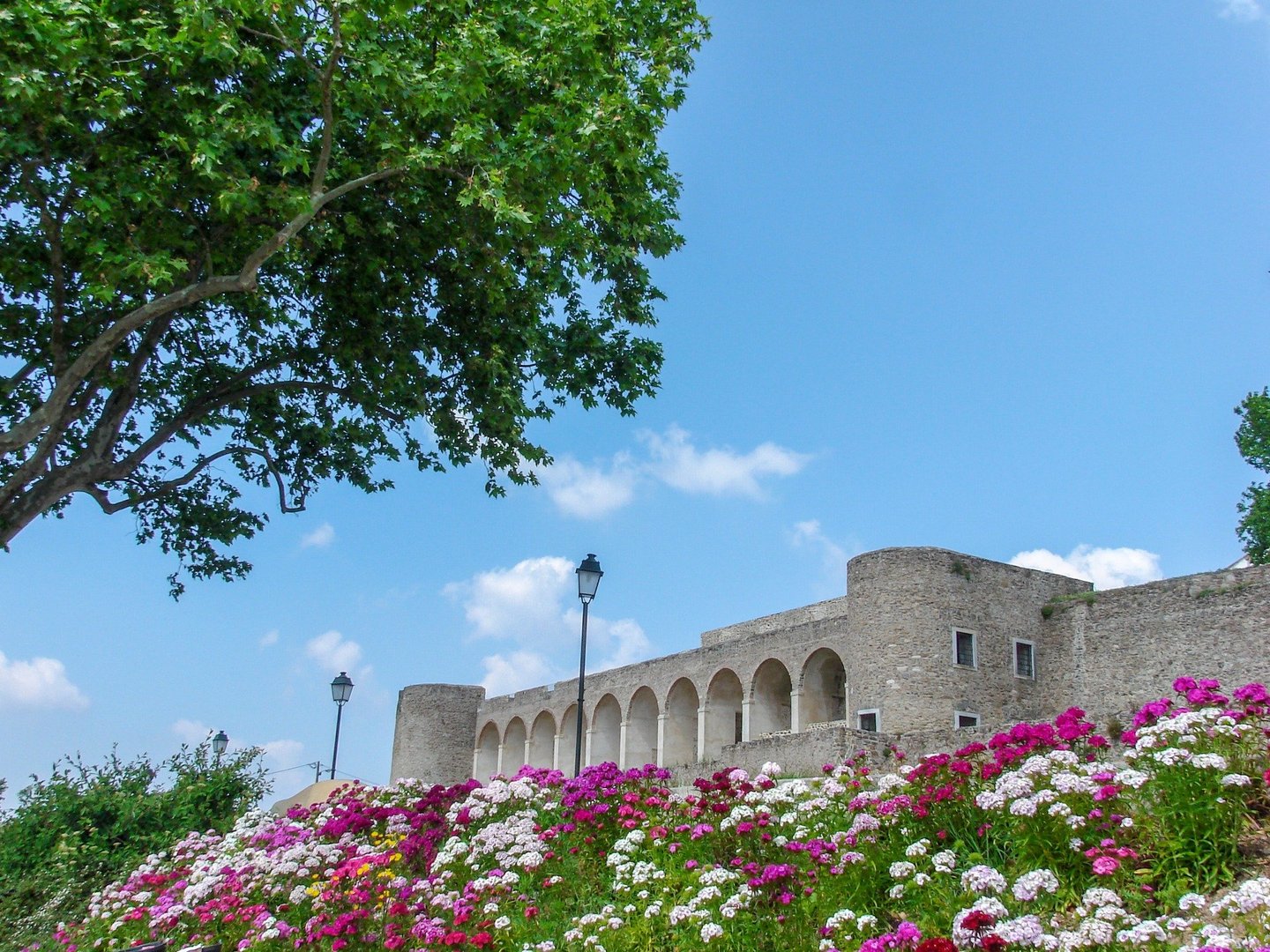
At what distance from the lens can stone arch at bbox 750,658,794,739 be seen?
34062 millimetres

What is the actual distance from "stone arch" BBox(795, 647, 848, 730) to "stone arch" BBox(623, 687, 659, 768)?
29.4ft

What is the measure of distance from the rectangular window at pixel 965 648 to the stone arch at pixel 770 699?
27.6ft

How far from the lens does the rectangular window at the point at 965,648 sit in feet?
84.2

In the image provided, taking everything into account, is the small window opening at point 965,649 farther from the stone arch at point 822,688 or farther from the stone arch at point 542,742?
the stone arch at point 542,742

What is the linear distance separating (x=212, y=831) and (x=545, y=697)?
32.0 m

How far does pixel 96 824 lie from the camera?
573 inches

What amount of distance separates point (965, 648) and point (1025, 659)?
2.36m

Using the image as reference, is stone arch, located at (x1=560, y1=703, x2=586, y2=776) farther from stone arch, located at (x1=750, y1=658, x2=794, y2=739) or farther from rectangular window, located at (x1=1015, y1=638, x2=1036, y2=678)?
rectangular window, located at (x1=1015, y1=638, x2=1036, y2=678)

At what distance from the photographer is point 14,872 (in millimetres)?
13805

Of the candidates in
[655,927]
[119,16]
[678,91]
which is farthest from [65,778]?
[678,91]

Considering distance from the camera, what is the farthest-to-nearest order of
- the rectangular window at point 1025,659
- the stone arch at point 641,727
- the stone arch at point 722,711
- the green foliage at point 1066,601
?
the stone arch at point 641,727 < the stone arch at point 722,711 < the green foliage at point 1066,601 < the rectangular window at point 1025,659

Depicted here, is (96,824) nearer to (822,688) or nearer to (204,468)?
(204,468)

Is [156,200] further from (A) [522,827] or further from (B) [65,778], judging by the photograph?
(B) [65,778]

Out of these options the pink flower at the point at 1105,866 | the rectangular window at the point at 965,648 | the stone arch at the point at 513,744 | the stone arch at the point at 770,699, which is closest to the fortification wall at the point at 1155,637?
the rectangular window at the point at 965,648
